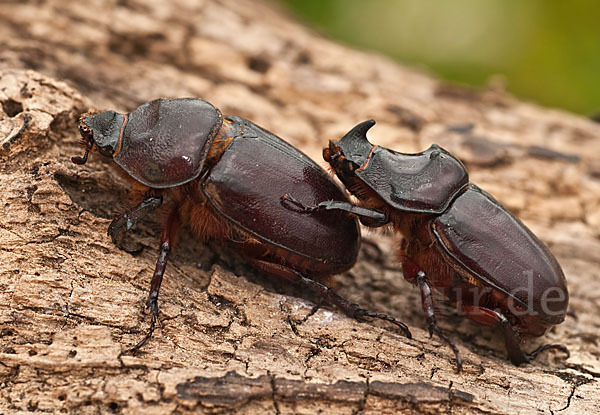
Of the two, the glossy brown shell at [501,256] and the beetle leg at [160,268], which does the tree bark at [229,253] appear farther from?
the glossy brown shell at [501,256]

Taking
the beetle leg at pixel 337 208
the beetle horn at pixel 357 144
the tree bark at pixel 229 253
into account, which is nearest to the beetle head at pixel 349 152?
the beetle horn at pixel 357 144

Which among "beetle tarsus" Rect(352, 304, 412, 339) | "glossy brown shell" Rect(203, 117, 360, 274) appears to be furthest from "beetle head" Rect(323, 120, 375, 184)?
"beetle tarsus" Rect(352, 304, 412, 339)

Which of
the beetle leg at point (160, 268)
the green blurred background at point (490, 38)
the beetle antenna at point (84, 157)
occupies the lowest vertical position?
the beetle leg at point (160, 268)

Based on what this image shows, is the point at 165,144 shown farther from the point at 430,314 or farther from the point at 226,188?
the point at 430,314

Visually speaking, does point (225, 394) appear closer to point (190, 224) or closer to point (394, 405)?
point (394, 405)

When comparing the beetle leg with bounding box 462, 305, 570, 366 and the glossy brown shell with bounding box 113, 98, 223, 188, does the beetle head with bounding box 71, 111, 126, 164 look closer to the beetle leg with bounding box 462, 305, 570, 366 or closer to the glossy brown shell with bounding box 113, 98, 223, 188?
the glossy brown shell with bounding box 113, 98, 223, 188
